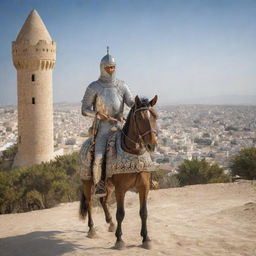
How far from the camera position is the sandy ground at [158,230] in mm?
5871

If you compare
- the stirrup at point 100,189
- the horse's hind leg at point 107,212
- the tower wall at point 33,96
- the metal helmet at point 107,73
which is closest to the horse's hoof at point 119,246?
the stirrup at point 100,189

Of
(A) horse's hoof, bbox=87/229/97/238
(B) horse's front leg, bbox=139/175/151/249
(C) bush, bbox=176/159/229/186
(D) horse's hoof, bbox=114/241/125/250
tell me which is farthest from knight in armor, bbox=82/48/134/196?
(C) bush, bbox=176/159/229/186

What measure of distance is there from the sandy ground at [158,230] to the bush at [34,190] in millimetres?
2980

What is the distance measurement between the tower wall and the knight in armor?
16.9m

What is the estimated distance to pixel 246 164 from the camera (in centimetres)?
1675

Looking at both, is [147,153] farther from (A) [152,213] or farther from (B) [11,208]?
(B) [11,208]

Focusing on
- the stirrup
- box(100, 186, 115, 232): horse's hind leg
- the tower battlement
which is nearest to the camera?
the stirrup

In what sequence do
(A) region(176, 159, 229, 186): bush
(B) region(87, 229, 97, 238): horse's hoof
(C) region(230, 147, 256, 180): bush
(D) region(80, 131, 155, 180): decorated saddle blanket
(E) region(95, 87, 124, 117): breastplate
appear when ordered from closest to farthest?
(D) region(80, 131, 155, 180): decorated saddle blanket
(E) region(95, 87, 124, 117): breastplate
(B) region(87, 229, 97, 238): horse's hoof
(C) region(230, 147, 256, 180): bush
(A) region(176, 159, 229, 186): bush

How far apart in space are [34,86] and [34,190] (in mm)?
9320

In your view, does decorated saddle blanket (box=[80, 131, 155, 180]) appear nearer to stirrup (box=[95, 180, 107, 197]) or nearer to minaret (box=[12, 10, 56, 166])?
stirrup (box=[95, 180, 107, 197])

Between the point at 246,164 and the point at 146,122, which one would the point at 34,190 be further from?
the point at 146,122

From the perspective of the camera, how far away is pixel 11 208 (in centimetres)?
1390

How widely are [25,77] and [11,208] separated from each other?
34.3 feet

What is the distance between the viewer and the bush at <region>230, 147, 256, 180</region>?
16.5 m
